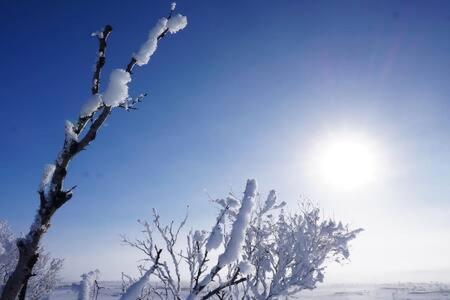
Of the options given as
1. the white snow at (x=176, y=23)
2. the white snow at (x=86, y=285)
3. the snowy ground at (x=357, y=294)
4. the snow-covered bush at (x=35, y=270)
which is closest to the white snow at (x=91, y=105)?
the white snow at (x=176, y=23)

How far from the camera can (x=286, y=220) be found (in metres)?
10.7

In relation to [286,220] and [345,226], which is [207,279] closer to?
[286,220]

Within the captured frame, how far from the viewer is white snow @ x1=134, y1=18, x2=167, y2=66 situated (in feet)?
8.99

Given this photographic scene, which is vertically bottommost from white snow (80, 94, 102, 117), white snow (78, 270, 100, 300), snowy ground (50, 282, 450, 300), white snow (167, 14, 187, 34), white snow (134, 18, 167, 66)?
white snow (78, 270, 100, 300)

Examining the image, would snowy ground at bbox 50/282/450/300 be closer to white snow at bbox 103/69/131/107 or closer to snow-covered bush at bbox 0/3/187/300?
snow-covered bush at bbox 0/3/187/300

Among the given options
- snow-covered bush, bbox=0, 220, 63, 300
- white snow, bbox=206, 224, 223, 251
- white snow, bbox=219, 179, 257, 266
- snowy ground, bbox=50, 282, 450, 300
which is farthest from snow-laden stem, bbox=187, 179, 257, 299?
snowy ground, bbox=50, 282, 450, 300

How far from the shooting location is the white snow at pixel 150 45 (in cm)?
274

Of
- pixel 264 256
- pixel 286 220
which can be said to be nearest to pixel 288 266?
pixel 264 256

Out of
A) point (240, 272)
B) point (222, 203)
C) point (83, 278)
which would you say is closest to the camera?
point (240, 272)

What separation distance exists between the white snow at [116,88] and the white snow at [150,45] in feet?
1.10

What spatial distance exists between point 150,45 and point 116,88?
509 millimetres

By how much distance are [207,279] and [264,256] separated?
729 cm

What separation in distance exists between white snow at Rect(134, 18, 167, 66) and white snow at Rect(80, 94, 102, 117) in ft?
1.42

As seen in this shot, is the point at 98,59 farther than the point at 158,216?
No
